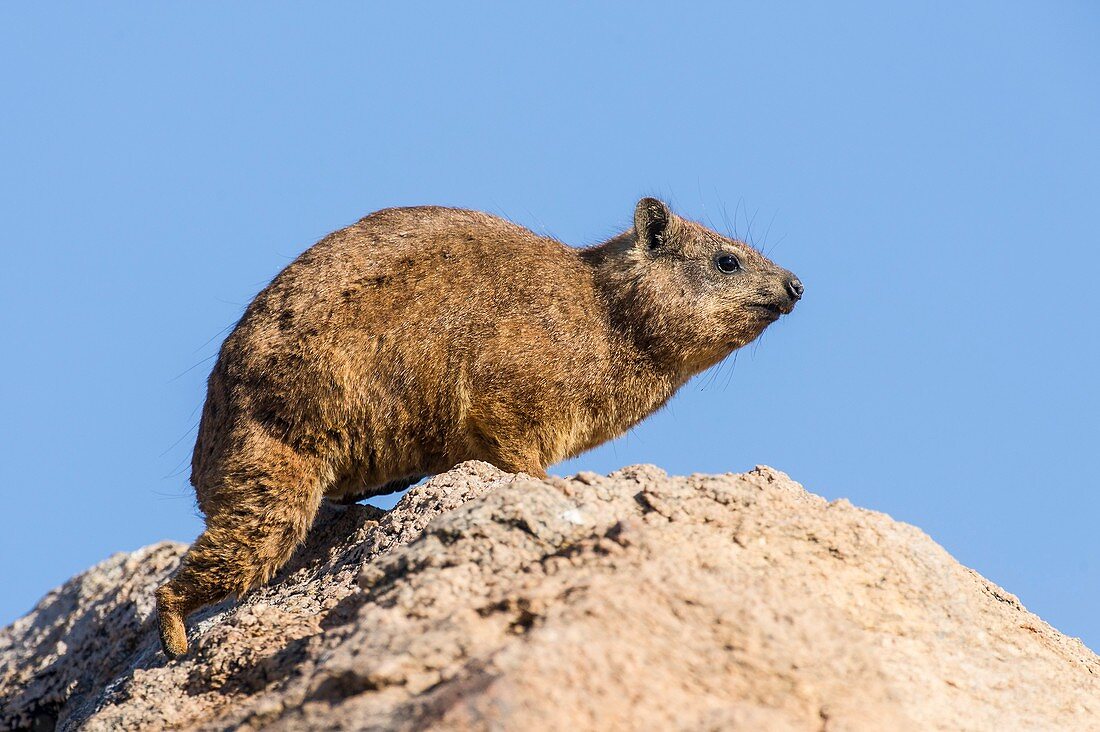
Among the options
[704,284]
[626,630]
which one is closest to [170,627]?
[626,630]

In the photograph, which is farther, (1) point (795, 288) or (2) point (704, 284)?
(1) point (795, 288)

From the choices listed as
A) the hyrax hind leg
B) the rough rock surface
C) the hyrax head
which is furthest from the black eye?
the hyrax hind leg

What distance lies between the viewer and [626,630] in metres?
4.79

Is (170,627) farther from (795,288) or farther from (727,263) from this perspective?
(795,288)

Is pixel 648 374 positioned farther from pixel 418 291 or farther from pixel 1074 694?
pixel 1074 694

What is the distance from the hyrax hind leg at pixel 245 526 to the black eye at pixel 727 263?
413 cm

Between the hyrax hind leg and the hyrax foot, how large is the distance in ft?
0.10

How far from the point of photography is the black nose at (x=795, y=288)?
10852 millimetres

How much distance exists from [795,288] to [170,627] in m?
5.81

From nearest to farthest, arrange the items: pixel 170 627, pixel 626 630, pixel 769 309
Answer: pixel 626 630
pixel 170 627
pixel 769 309

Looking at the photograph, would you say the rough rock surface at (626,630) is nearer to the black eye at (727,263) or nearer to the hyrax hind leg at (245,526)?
the hyrax hind leg at (245,526)

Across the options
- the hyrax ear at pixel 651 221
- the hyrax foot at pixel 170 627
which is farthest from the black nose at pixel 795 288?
the hyrax foot at pixel 170 627

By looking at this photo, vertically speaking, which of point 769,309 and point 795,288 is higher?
point 795,288

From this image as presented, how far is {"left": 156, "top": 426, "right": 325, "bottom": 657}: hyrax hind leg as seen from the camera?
8.66 metres
